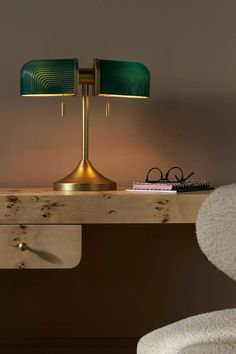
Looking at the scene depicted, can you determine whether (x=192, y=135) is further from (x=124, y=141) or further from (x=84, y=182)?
(x=84, y=182)

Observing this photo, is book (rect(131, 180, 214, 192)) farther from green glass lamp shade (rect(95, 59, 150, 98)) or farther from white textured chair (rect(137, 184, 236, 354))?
white textured chair (rect(137, 184, 236, 354))

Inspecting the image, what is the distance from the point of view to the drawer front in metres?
1.71

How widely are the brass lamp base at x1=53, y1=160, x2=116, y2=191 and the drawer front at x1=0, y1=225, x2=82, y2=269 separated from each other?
212mm

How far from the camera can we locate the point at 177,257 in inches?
92.9

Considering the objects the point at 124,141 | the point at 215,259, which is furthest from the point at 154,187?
the point at 215,259

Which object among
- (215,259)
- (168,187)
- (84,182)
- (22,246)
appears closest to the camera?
(215,259)

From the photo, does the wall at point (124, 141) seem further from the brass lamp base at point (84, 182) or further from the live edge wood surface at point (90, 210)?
the live edge wood surface at point (90, 210)

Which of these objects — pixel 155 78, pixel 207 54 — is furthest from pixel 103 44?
pixel 207 54

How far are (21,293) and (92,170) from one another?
61 centimetres

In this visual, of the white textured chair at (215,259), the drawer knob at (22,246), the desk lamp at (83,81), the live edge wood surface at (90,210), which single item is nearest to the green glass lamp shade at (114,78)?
Result: the desk lamp at (83,81)

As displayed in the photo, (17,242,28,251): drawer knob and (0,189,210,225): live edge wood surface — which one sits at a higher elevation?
(0,189,210,225): live edge wood surface

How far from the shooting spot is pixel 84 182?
6.28 feet

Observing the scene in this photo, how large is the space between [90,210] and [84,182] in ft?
0.66

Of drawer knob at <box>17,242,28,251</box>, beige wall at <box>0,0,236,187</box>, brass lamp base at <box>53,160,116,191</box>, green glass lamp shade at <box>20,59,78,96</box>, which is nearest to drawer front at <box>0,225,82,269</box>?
drawer knob at <box>17,242,28,251</box>
